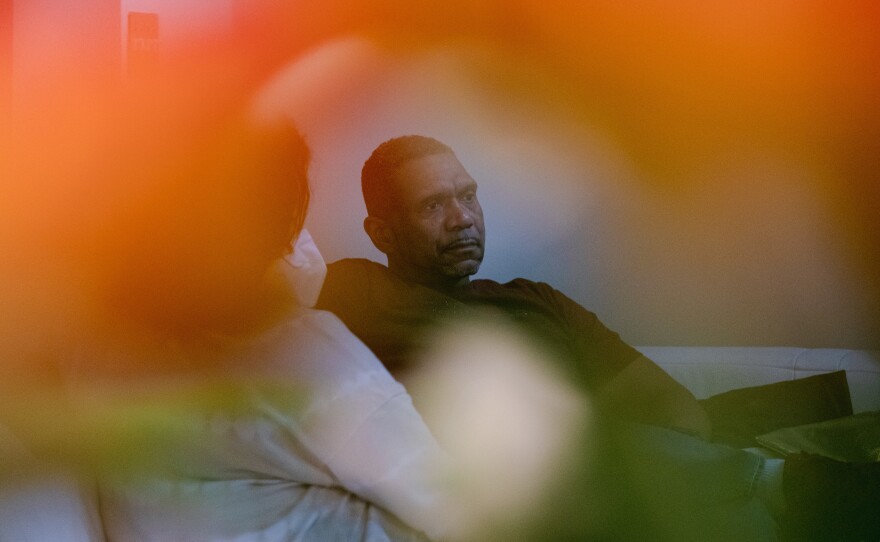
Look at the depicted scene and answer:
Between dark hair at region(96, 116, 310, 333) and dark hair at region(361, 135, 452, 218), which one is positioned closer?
dark hair at region(96, 116, 310, 333)

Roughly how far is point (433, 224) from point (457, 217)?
0.04 m

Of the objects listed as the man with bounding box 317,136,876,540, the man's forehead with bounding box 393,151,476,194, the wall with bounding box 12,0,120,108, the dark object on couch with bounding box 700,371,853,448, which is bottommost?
the dark object on couch with bounding box 700,371,853,448

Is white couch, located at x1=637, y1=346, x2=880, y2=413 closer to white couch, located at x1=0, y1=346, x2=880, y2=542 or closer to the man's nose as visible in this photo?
white couch, located at x1=0, y1=346, x2=880, y2=542

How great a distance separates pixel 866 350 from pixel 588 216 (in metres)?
0.50

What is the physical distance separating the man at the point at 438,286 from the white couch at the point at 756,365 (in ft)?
0.61

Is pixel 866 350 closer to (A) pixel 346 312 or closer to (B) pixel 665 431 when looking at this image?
(B) pixel 665 431

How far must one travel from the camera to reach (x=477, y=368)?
1018 millimetres

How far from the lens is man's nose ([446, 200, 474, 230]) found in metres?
1.10

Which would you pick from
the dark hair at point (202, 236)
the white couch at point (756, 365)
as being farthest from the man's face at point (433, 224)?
the white couch at point (756, 365)

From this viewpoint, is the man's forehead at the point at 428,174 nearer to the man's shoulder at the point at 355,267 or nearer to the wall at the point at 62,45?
the man's shoulder at the point at 355,267

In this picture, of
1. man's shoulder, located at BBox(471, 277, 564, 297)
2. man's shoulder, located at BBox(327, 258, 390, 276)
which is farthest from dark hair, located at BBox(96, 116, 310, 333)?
man's shoulder, located at BBox(471, 277, 564, 297)

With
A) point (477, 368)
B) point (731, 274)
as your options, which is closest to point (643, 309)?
point (731, 274)

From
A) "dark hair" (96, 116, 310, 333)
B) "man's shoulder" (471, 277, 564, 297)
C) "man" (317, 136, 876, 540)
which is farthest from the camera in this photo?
"man's shoulder" (471, 277, 564, 297)

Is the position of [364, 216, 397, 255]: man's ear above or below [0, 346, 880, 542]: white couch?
above
